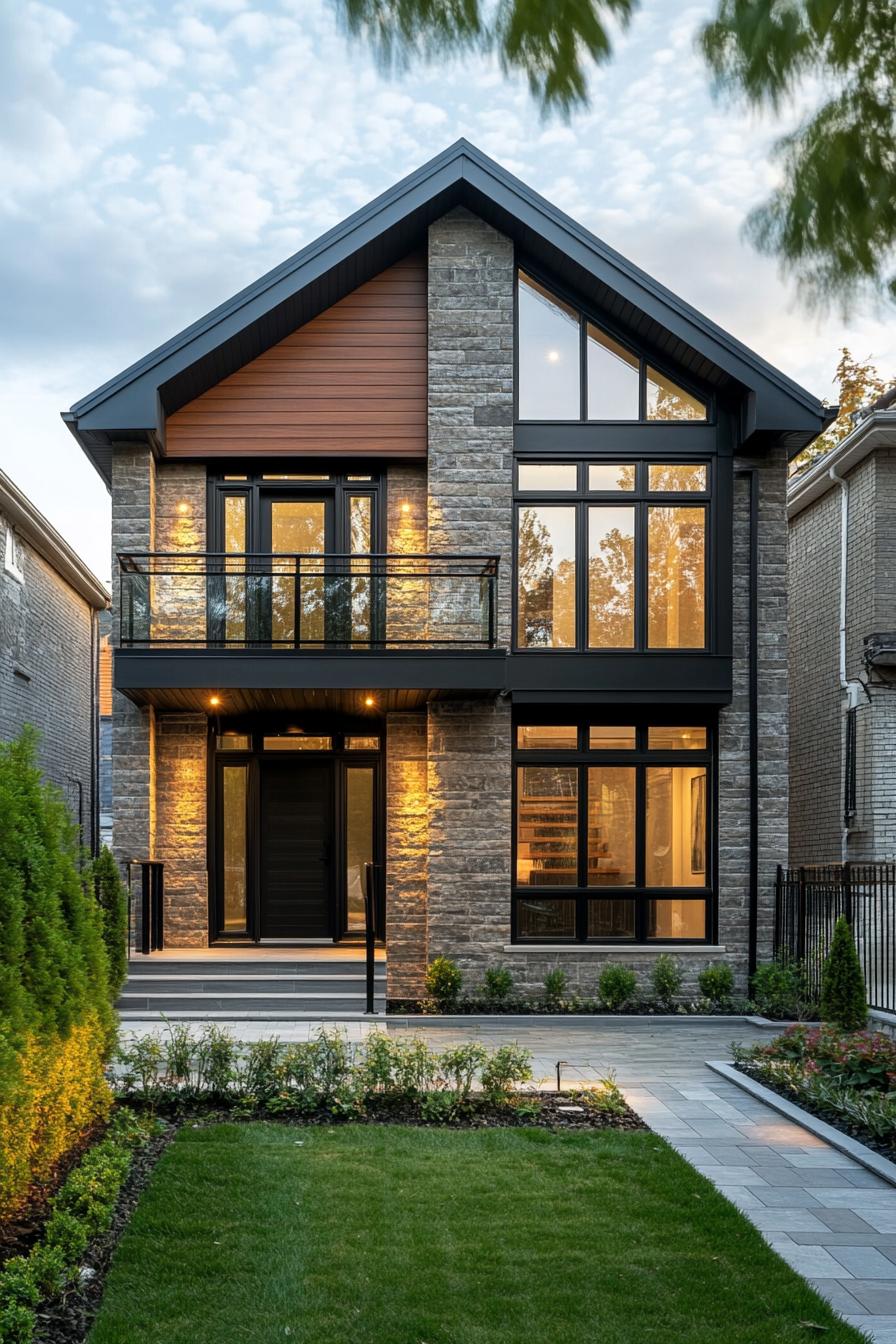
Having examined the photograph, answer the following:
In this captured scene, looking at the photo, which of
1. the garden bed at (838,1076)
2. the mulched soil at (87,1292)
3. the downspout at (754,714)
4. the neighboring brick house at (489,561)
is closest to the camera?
the mulched soil at (87,1292)

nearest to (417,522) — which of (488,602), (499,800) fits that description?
(488,602)

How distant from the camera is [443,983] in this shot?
12312 millimetres

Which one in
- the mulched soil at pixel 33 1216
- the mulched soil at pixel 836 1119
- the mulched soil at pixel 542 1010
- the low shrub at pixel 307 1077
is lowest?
the mulched soil at pixel 542 1010

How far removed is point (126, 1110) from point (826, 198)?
21.4ft

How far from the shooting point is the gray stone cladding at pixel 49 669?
14805mm

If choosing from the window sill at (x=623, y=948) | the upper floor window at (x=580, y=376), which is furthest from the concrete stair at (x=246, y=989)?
the upper floor window at (x=580, y=376)

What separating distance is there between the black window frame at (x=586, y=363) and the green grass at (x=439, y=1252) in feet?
28.4

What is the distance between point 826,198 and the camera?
2.02 m

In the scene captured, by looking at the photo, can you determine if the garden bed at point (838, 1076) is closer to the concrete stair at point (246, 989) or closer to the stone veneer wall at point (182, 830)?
the concrete stair at point (246, 989)

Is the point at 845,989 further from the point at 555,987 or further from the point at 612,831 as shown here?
the point at 612,831

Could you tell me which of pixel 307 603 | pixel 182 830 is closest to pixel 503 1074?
pixel 307 603

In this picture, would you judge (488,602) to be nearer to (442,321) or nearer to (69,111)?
(442,321)

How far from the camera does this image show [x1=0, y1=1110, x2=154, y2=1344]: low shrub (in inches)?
153

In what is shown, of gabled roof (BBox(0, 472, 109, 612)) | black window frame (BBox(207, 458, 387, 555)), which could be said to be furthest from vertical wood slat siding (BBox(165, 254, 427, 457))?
gabled roof (BBox(0, 472, 109, 612))
